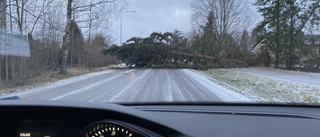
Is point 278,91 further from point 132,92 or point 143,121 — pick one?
point 143,121

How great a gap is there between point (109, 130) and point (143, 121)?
0.73 ft

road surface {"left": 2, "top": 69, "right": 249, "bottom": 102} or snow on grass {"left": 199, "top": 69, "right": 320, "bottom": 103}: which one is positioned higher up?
road surface {"left": 2, "top": 69, "right": 249, "bottom": 102}

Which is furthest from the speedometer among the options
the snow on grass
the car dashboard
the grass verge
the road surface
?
the grass verge

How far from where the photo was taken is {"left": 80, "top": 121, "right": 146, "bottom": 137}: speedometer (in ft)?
7.06

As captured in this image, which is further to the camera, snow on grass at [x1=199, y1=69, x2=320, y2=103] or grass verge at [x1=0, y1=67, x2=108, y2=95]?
grass verge at [x1=0, y1=67, x2=108, y2=95]

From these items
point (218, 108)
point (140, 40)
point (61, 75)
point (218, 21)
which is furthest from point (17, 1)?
point (218, 21)

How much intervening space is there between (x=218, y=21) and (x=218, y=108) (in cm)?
→ 6149

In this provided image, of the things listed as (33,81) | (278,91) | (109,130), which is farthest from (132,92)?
(109,130)

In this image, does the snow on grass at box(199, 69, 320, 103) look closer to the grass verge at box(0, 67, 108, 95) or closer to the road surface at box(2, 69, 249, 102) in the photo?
the road surface at box(2, 69, 249, 102)

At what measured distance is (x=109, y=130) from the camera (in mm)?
2215

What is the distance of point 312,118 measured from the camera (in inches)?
96.1

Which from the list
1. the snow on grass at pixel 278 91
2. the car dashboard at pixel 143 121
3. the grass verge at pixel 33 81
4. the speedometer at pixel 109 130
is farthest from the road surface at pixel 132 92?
the speedometer at pixel 109 130

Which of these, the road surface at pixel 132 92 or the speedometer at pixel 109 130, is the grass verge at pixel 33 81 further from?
the speedometer at pixel 109 130

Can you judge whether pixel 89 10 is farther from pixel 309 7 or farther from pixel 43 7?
pixel 309 7
